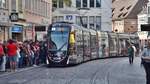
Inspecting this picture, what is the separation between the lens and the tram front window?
3591cm

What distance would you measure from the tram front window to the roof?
95.1 m

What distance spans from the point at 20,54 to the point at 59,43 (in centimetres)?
375

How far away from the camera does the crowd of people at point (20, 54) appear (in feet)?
94.8

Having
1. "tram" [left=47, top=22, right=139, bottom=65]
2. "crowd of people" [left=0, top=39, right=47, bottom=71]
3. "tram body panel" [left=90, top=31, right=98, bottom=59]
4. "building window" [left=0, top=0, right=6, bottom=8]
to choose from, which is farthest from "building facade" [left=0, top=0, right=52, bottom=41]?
"tram" [left=47, top=22, right=139, bottom=65]

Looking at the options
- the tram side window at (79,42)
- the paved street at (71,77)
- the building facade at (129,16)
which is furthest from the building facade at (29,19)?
the building facade at (129,16)

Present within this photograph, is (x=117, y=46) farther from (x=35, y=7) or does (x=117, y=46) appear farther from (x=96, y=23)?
(x=96, y=23)

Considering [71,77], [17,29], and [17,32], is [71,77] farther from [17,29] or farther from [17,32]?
[17,32]

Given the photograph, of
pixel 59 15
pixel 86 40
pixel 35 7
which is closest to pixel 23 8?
pixel 35 7

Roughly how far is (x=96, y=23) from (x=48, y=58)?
61.9 metres

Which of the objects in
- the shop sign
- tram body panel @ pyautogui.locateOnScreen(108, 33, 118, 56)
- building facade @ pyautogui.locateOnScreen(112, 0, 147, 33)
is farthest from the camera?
building facade @ pyautogui.locateOnScreen(112, 0, 147, 33)

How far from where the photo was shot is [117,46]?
6147 centimetres

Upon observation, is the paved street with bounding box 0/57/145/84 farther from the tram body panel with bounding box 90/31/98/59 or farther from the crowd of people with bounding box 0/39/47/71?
the tram body panel with bounding box 90/31/98/59

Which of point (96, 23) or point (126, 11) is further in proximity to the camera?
point (126, 11)

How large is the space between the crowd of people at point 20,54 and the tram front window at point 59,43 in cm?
109
